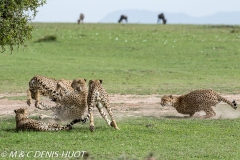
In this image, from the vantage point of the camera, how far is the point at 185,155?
32.1ft

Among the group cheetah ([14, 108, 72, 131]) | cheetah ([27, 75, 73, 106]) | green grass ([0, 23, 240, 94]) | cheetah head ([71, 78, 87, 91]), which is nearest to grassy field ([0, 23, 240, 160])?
green grass ([0, 23, 240, 94])

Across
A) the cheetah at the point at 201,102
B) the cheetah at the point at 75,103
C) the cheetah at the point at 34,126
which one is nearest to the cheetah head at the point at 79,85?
the cheetah at the point at 75,103

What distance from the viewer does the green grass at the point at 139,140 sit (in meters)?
9.92

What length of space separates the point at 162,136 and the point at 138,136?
1.36 ft

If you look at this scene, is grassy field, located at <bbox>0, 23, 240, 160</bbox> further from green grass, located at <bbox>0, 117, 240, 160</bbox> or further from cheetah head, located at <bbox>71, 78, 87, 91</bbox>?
cheetah head, located at <bbox>71, 78, 87, 91</bbox>

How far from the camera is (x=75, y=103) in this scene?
40.4ft

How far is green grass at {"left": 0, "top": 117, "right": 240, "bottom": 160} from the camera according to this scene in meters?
9.92

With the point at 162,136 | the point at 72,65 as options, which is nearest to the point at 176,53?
the point at 72,65

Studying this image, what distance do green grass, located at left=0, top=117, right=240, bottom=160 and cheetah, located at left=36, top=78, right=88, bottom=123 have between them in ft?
1.05

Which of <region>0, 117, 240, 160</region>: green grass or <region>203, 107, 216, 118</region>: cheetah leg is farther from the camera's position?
<region>203, 107, 216, 118</region>: cheetah leg

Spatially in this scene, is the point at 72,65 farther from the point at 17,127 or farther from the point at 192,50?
the point at 17,127

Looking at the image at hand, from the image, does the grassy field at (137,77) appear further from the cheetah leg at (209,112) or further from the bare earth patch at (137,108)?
the bare earth patch at (137,108)

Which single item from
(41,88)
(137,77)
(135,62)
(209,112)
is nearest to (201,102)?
(209,112)

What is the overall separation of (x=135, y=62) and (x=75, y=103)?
13.2 meters
